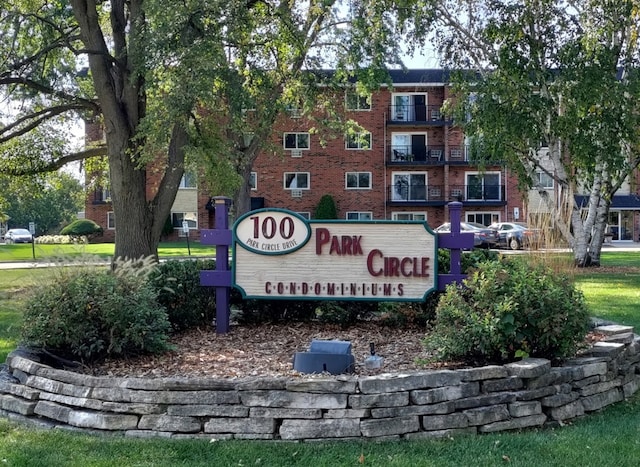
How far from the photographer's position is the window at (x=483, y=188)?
1529 inches

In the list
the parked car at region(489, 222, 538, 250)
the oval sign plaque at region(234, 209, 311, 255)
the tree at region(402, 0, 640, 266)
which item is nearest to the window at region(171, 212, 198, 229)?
the parked car at region(489, 222, 538, 250)

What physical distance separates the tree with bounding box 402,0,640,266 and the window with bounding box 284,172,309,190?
70.8ft

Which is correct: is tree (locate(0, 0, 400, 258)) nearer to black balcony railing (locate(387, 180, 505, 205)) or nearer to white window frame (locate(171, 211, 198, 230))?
black balcony railing (locate(387, 180, 505, 205))

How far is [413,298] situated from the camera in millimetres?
7164

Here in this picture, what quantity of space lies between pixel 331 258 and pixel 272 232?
2.40 ft

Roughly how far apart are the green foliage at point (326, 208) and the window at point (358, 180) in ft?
5.70

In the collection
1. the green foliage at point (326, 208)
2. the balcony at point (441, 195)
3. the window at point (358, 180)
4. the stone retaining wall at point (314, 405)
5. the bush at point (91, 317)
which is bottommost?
the stone retaining wall at point (314, 405)

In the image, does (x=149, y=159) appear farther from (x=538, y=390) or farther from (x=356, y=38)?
(x=538, y=390)

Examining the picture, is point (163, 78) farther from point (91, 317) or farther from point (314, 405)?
point (314, 405)

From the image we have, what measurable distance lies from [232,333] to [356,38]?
9.31 metres

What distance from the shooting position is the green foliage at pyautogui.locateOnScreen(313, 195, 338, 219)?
37125mm

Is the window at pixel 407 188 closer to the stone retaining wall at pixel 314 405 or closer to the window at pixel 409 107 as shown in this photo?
the window at pixel 409 107

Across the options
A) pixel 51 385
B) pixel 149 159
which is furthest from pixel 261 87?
pixel 51 385

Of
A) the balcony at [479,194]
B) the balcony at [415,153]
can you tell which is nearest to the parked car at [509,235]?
the balcony at [479,194]
